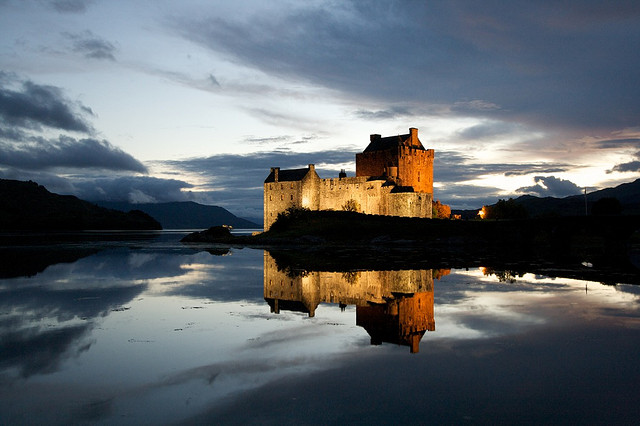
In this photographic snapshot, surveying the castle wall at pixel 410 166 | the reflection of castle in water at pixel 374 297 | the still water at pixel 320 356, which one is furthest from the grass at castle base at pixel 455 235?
the still water at pixel 320 356

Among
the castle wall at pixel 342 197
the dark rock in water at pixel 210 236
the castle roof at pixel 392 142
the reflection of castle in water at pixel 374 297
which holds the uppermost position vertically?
the castle roof at pixel 392 142

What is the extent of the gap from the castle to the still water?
157 ft

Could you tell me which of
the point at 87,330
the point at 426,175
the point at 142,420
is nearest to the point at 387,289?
the point at 87,330

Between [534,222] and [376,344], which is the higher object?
[534,222]

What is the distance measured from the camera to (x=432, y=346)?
33.4ft

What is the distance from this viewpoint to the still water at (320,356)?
263 inches

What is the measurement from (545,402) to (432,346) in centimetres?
333

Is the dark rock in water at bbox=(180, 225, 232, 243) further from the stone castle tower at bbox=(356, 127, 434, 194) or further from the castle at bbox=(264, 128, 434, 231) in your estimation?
the stone castle tower at bbox=(356, 127, 434, 194)

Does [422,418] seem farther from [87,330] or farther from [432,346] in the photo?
[87,330]

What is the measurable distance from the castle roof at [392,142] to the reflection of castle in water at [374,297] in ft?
165

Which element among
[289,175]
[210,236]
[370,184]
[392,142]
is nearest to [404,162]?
[392,142]

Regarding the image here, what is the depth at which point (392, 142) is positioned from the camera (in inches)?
2972

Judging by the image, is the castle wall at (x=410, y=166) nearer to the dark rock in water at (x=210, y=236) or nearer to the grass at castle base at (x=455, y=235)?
the grass at castle base at (x=455, y=235)

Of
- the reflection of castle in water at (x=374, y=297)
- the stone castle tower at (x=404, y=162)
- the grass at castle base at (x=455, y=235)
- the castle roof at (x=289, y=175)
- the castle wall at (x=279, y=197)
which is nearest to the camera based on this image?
the reflection of castle in water at (x=374, y=297)
